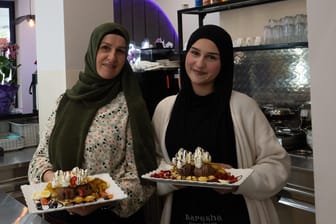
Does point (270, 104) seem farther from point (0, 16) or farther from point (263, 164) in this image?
point (0, 16)

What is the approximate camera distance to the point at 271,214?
1501 mm

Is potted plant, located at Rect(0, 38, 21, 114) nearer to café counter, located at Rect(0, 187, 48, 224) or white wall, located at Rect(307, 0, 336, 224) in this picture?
café counter, located at Rect(0, 187, 48, 224)

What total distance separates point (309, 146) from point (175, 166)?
129cm

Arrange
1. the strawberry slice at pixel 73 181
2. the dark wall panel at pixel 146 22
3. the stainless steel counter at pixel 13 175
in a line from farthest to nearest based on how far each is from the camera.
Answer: the dark wall panel at pixel 146 22 < the stainless steel counter at pixel 13 175 < the strawberry slice at pixel 73 181

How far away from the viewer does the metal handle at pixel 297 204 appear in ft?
6.64

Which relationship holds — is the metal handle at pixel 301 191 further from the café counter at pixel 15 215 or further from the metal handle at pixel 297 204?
the café counter at pixel 15 215

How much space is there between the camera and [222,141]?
4.79 feet

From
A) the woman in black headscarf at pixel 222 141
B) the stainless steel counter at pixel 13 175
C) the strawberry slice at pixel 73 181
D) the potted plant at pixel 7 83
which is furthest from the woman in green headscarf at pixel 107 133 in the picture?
the potted plant at pixel 7 83

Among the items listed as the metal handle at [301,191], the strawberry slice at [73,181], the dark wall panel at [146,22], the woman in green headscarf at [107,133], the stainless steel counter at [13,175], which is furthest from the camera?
the dark wall panel at [146,22]

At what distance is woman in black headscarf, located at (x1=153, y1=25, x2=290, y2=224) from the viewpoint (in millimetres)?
1443

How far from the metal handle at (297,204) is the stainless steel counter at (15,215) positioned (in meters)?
1.35

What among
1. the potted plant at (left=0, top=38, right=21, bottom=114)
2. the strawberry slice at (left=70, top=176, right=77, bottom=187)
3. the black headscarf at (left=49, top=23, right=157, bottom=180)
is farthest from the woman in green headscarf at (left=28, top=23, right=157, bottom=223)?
the potted plant at (left=0, top=38, right=21, bottom=114)

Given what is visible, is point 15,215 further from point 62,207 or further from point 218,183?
point 218,183

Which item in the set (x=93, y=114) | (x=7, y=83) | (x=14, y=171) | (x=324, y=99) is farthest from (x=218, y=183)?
(x=7, y=83)
